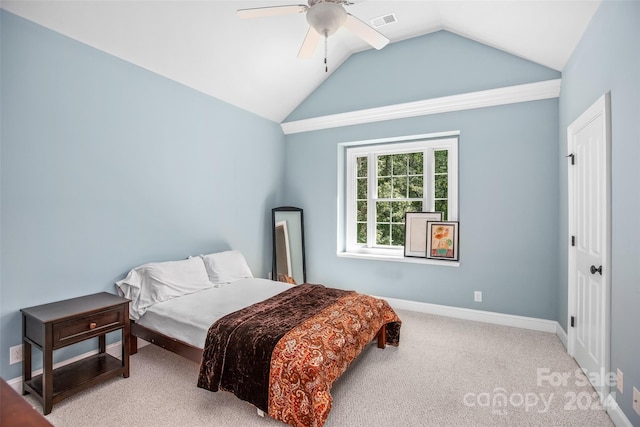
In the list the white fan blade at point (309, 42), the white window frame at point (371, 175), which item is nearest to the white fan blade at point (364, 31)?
the white fan blade at point (309, 42)

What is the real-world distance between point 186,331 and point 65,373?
35.7 inches

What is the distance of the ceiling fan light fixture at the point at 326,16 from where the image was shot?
189 centimetres

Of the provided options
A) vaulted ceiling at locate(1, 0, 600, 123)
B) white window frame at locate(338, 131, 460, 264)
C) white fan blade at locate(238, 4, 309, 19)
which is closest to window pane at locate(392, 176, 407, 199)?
white window frame at locate(338, 131, 460, 264)

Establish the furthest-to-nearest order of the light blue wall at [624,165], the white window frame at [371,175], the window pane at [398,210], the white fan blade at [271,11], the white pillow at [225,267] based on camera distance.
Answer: the window pane at [398,210] → the white window frame at [371,175] → the white pillow at [225,267] → the white fan blade at [271,11] → the light blue wall at [624,165]

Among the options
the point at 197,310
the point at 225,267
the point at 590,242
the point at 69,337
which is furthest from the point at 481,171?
the point at 69,337

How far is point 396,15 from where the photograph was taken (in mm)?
3498

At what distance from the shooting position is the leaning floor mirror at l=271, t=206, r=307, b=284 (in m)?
4.59

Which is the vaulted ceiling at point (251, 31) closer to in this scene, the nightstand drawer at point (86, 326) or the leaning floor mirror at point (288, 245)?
the leaning floor mirror at point (288, 245)

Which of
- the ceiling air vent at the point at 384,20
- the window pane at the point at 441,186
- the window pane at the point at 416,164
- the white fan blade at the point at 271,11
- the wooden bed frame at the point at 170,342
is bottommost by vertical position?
the wooden bed frame at the point at 170,342

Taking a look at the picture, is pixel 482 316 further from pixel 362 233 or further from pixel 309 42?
pixel 309 42

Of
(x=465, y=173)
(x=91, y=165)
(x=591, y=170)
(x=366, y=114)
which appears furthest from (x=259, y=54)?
(x=591, y=170)

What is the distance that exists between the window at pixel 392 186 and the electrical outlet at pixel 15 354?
355 centimetres

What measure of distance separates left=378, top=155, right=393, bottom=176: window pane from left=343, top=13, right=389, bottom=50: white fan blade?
2.26 m

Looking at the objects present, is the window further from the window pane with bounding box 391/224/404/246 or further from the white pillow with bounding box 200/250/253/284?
the white pillow with bounding box 200/250/253/284
